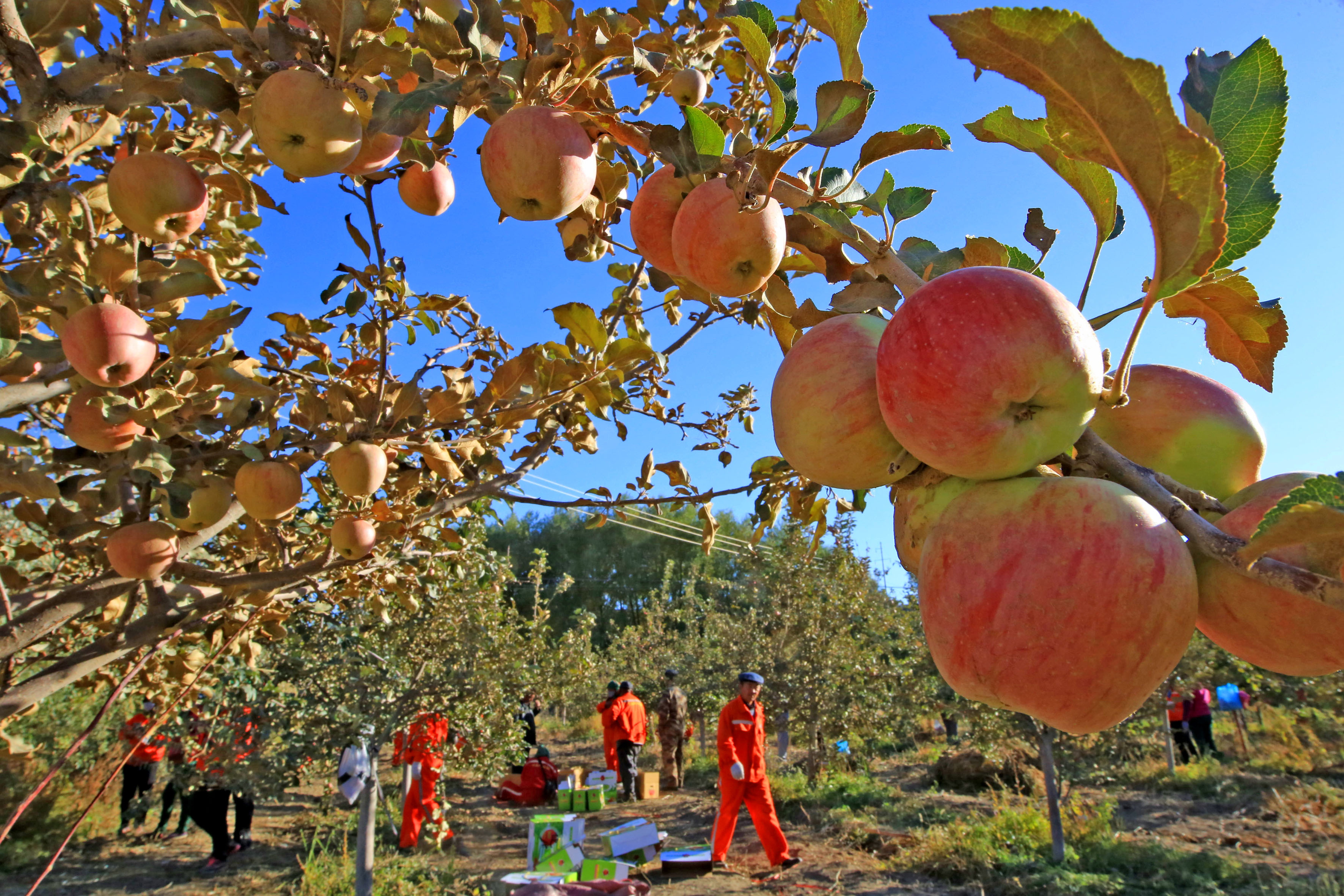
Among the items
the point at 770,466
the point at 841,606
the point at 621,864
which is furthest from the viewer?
the point at 841,606

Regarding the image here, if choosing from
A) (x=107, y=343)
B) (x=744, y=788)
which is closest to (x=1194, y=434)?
(x=107, y=343)

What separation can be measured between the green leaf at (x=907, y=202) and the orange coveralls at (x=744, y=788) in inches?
299

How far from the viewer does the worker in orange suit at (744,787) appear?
770cm

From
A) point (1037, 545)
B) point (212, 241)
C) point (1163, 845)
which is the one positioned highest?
point (212, 241)

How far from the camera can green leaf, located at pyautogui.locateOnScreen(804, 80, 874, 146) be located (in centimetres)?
93

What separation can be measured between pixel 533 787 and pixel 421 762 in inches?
185

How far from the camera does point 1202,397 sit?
82 cm

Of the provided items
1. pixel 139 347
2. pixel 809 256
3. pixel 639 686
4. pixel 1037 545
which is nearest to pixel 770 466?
pixel 809 256

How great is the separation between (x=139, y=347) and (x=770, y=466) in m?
1.49

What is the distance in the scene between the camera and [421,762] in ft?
25.3

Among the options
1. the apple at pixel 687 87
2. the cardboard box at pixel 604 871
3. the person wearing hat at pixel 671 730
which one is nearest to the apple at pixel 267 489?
the apple at pixel 687 87

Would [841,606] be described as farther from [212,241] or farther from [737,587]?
[212,241]

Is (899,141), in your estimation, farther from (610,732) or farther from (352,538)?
(610,732)

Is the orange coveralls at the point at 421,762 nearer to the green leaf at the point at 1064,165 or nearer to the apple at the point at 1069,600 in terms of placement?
the apple at the point at 1069,600
